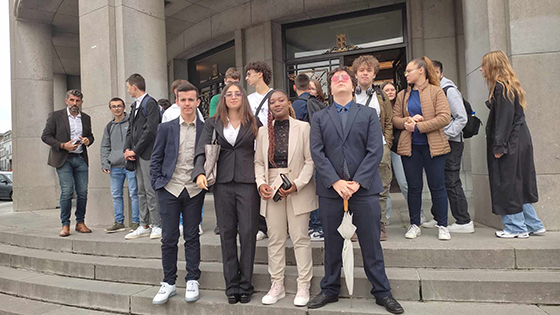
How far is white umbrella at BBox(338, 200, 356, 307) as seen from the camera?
3.07 metres

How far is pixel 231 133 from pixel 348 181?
4.01 feet

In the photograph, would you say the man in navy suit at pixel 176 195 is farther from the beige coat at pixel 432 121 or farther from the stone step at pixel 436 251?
the beige coat at pixel 432 121

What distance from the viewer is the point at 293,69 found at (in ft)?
31.5

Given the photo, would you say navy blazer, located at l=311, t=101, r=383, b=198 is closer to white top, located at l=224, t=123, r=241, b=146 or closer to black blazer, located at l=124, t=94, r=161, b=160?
white top, located at l=224, t=123, r=241, b=146

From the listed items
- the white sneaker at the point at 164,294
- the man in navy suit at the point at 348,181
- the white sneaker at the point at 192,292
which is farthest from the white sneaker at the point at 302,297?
the white sneaker at the point at 164,294

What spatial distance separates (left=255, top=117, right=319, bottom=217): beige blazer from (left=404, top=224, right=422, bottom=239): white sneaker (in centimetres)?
137

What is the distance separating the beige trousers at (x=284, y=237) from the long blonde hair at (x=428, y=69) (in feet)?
6.92

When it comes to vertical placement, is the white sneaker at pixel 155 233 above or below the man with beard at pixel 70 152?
below

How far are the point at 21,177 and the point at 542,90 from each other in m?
10.8

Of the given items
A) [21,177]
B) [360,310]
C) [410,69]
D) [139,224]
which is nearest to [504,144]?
[410,69]

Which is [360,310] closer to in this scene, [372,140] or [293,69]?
[372,140]

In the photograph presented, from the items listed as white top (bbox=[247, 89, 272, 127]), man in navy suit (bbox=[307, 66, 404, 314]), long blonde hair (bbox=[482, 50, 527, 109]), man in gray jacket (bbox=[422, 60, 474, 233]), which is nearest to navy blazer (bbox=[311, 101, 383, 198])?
man in navy suit (bbox=[307, 66, 404, 314])

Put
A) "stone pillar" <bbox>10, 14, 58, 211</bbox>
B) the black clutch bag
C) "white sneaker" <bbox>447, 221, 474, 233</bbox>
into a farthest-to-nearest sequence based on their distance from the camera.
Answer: "stone pillar" <bbox>10, 14, 58, 211</bbox> → "white sneaker" <bbox>447, 221, 474, 233</bbox> → the black clutch bag

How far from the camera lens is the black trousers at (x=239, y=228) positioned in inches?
137
